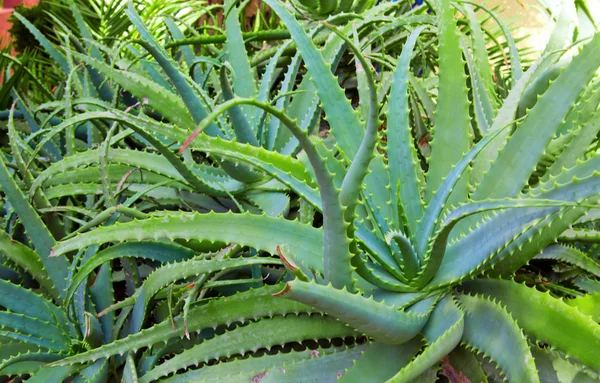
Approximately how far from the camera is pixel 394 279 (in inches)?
22.7

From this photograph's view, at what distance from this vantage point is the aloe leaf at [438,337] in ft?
1.55

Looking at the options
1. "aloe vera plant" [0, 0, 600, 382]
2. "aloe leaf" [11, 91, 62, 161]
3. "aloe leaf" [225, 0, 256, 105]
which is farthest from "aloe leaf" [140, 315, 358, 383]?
"aloe leaf" [11, 91, 62, 161]

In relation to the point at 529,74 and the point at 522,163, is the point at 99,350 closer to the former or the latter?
the point at 522,163

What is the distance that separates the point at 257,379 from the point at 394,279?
0.65 ft

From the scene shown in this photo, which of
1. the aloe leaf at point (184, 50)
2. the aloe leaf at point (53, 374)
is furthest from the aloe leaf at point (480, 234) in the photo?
the aloe leaf at point (184, 50)

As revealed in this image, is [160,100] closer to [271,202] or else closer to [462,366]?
[271,202]

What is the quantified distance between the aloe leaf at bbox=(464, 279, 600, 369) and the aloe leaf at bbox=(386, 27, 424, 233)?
0.42ft

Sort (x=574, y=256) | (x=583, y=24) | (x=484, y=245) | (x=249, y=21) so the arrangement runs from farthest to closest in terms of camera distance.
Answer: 1. (x=249, y=21)
2. (x=583, y=24)
3. (x=574, y=256)
4. (x=484, y=245)

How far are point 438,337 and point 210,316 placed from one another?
0.28 metres

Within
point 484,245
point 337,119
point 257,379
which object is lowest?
point 257,379

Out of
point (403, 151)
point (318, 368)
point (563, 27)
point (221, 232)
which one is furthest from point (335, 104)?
point (563, 27)

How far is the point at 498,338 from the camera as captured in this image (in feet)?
1.62

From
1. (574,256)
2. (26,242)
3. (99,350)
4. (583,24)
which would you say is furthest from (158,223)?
(583,24)

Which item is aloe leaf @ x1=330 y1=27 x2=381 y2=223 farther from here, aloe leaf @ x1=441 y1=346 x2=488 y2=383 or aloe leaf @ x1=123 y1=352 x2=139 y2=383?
aloe leaf @ x1=123 y1=352 x2=139 y2=383
